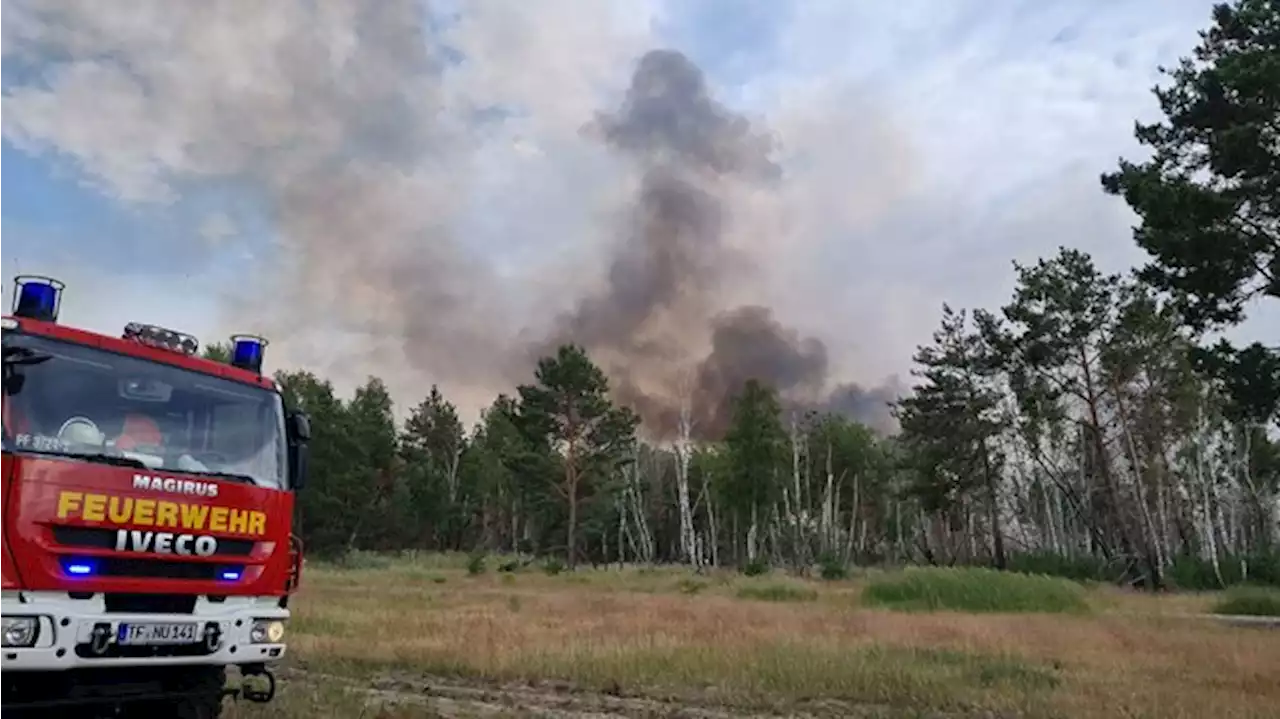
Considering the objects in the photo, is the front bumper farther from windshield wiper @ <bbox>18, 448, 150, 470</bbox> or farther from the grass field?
the grass field

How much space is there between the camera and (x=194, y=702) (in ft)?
26.4

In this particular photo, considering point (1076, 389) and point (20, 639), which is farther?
point (1076, 389)

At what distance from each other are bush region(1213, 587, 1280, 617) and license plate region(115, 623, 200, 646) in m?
27.0

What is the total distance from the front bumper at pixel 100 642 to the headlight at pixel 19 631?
0.09 feet

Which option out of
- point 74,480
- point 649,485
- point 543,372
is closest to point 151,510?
point 74,480

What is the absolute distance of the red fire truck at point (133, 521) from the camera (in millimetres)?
6594

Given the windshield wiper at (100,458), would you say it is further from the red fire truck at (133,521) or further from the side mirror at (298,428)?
the side mirror at (298,428)

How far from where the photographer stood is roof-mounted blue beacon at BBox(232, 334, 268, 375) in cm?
885

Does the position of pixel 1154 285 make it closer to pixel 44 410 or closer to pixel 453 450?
pixel 44 410

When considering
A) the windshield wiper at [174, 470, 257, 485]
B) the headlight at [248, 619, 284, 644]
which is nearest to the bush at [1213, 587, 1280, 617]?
the headlight at [248, 619, 284, 644]

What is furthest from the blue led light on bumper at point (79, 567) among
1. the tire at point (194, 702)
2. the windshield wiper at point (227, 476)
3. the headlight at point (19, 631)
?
the tire at point (194, 702)

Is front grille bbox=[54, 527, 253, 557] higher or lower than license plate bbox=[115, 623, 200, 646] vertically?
higher

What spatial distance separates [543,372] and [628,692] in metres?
44.4

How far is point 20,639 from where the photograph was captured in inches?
252
